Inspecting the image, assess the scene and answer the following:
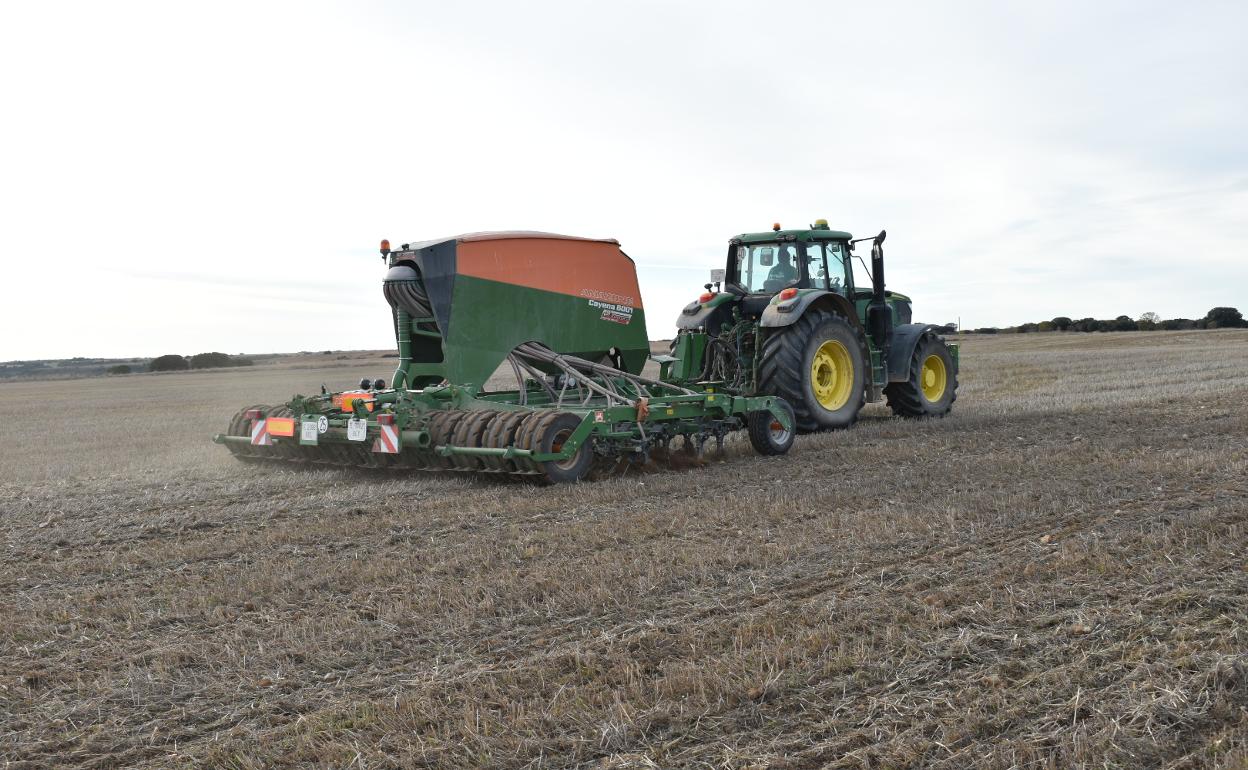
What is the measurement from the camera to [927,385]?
1302 centimetres

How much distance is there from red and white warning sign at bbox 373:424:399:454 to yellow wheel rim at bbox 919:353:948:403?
7.34 metres

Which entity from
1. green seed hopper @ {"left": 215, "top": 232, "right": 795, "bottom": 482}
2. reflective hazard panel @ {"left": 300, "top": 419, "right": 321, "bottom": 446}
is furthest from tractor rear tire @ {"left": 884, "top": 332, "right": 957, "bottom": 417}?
reflective hazard panel @ {"left": 300, "top": 419, "right": 321, "bottom": 446}

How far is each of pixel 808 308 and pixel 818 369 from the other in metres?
0.76

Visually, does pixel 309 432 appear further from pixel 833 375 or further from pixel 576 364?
pixel 833 375

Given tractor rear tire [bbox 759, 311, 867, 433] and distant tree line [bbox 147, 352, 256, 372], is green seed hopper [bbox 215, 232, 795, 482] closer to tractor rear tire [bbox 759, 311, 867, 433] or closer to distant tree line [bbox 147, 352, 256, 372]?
tractor rear tire [bbox 759, 311, 867, 433]

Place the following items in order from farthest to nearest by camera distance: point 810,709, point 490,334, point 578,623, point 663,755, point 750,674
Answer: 1. point 490,334
2. point 578,623
3. point 750,674
4. point 810,709
5. point 663,755

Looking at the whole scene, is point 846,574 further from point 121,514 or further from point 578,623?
point 121,514

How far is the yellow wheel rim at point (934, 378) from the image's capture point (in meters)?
12.9

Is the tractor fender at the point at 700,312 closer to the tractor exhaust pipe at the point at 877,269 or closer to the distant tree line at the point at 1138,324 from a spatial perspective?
the tractor exhaust pipe at the point at 877,269

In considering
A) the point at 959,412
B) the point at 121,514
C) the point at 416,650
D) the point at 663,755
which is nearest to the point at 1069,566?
the point at 663,755

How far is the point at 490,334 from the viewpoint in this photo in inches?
346

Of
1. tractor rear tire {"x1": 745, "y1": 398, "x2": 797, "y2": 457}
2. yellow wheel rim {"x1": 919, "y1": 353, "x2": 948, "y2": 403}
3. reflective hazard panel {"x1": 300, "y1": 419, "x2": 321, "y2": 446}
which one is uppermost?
yellow wheel rim {"x1": 919, "y1": 353, "x2": 948, "y2": 403}

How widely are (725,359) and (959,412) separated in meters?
3.90

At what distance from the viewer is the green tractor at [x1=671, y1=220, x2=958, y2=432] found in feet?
33.2
